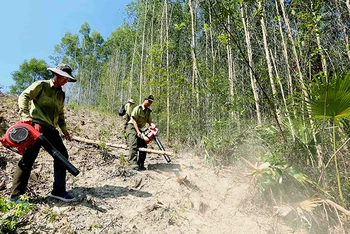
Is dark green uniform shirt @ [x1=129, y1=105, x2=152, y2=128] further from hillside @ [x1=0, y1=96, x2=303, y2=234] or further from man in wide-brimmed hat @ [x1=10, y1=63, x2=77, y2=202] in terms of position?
man in wide-brimmed hat @ [x1=10, y1=63, x2=77, y2=202]

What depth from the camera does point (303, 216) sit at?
3.60m

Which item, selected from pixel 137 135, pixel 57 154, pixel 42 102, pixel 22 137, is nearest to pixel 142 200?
pixel 57 154

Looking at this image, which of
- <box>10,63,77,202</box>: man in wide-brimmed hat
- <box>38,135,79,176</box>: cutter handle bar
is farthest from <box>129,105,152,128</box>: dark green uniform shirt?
<box>38,135,79,176</box>: cutter handle bar

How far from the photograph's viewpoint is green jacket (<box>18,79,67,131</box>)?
3.02 meters

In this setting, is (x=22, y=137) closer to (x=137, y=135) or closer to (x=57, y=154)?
(x=57, y=154)

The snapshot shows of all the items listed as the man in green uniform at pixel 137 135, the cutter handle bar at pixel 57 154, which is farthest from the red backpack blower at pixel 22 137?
the man in green uniform at pixel 137 135

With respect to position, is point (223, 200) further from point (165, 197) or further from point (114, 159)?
point (114, 159)

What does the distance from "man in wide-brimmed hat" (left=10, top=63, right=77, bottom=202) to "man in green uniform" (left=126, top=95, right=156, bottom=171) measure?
Answer: 1909 mm

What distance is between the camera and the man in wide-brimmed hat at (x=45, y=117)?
3.01 meters

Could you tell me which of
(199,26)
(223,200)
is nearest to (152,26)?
(199,26)

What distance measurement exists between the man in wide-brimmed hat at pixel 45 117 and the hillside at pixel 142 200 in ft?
0.86

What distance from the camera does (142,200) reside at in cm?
379

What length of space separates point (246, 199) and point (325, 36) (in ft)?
18.1

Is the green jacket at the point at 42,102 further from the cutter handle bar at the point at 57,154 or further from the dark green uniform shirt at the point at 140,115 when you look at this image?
the dark green uniform shirt at the point at 140,115
